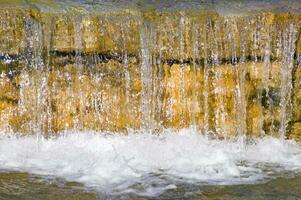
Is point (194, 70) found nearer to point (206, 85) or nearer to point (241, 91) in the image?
point (206, 85)

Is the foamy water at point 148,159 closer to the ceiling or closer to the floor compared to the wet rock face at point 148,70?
closer to the floor

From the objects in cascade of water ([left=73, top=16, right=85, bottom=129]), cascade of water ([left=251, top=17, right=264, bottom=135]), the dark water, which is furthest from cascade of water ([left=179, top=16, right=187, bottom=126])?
the dark water

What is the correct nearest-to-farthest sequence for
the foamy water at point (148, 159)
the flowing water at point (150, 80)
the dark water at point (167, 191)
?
the dark water at point (167, 191), the foamy water at point (148, 159), the flowing water at point (150, 80)

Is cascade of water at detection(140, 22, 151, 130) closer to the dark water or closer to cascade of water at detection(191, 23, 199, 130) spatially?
cascade of water at detection(191, 23, 199, 130)

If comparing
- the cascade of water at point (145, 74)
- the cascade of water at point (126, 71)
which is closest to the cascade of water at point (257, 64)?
the cascade of water at point (145, 74)

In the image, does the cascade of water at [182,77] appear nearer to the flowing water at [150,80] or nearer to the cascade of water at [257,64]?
the flowing water at [150,80]

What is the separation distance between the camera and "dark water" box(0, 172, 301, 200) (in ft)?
17.8

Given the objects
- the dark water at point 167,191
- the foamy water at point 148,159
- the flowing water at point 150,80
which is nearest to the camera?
the dark water at point 167,191

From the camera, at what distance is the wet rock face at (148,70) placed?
7109mm

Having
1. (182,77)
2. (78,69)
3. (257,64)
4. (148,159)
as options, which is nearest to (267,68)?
(257,64)

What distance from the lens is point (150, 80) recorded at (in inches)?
285

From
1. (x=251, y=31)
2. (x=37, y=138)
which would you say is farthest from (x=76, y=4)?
(x=251, y=31)

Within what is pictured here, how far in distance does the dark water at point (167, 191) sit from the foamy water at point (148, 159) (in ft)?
0.48

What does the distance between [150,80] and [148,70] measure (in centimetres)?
13
